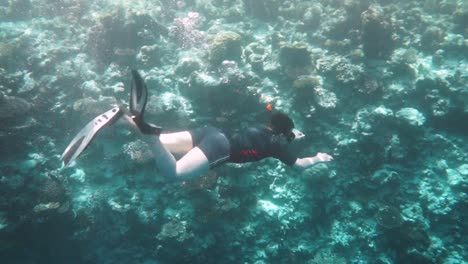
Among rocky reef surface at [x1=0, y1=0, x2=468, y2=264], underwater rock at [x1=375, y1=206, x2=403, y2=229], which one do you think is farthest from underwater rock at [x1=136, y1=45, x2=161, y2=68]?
underwater rock at [x1=375, y1=206, x2=403, y2=229]

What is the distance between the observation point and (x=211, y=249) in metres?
6.30

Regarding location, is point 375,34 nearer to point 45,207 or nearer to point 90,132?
point 90,132

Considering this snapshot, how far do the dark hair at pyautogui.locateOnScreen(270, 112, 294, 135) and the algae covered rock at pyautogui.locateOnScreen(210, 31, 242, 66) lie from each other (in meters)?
4.08

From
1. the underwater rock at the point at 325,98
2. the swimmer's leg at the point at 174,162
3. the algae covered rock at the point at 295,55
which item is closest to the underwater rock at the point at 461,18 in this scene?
the algae covered rock at the point at 295,55

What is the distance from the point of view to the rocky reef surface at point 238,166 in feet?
20.8

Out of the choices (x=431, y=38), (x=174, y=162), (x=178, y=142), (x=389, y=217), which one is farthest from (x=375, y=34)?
(x=174, y=162)

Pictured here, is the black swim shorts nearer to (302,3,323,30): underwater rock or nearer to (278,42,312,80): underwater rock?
(278,42,312,80): underwater rock

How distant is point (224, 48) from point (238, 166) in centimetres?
364

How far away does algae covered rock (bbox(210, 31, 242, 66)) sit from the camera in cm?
817

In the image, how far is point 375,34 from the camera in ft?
29.4

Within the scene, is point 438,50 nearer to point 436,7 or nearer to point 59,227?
point 436,7

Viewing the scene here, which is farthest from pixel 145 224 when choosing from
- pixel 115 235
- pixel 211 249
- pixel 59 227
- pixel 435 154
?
pixel 435 154

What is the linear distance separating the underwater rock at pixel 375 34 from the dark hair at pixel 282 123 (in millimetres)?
5900

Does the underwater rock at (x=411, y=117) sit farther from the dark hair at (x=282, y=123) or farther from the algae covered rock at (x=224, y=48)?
the algae covered rock at (x=224, y=48)
